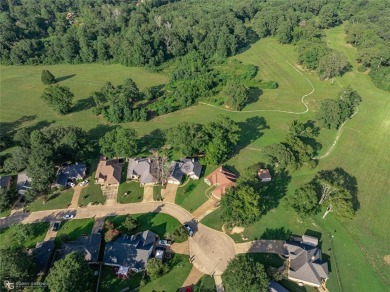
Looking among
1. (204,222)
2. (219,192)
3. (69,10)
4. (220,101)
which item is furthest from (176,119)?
(69,10)

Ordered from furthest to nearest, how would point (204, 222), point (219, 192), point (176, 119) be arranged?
point (176, 119) → point (219, 192) → point (204, 222)

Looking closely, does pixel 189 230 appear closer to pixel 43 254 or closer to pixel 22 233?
pixel 43 254

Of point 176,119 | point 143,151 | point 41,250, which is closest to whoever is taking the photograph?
point 41,250

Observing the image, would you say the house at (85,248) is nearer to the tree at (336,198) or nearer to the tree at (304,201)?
the tree at (304,201)

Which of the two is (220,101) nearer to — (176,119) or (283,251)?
(176,119)

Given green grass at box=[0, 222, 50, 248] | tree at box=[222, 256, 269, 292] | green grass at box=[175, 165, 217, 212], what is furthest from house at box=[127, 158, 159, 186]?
tree at box=[222, 256, 269, 292]

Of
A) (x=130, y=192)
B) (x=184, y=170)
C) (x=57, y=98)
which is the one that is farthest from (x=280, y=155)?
(x=57, y=98)

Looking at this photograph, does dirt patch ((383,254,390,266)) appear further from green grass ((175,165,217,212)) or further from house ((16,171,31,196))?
house ((16,171,31,196))
